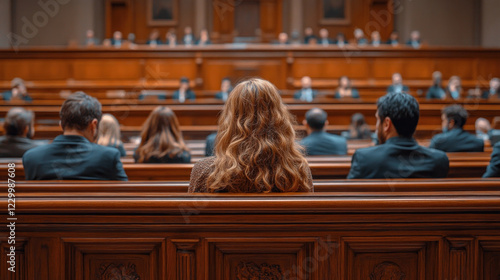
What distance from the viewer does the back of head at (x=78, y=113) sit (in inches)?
101

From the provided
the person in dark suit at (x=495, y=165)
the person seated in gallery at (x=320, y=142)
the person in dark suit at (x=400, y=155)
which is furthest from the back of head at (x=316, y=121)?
the person in dark suit at (x=495, y=165)

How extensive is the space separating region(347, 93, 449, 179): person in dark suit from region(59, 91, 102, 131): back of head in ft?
4.90

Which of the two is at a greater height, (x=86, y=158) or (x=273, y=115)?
(x=273, y=115)

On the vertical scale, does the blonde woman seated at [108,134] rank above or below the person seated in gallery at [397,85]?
below

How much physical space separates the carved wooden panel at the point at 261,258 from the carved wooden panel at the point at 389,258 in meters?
0.12

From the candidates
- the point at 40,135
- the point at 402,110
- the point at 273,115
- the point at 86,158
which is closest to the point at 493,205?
the point at 273,115

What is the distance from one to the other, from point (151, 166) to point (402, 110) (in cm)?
152

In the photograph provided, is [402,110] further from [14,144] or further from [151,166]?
→ [14,144]

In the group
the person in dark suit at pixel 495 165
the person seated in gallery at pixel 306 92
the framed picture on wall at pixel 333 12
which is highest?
the framed picture on wall at pixel 333 12

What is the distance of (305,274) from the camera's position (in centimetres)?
150

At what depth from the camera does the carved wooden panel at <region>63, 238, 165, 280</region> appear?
4.89 feet

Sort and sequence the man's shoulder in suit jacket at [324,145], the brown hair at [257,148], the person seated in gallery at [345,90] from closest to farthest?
the brown hair at [257,148] → the man's shoulder in suit jacket at [324,145] → the person seated in gallery at [345,90]

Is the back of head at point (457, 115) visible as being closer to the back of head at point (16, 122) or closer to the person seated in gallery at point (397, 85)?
the back of head at point (16, 122)

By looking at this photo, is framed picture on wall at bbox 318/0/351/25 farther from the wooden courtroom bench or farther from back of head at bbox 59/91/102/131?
the wooden courtroom bench
